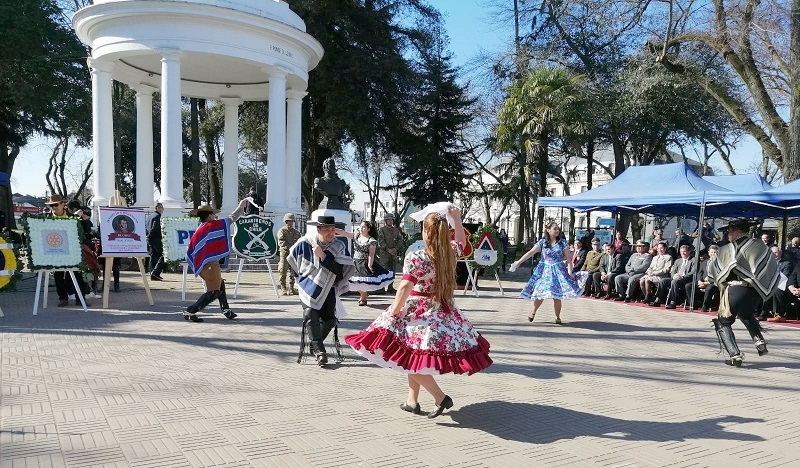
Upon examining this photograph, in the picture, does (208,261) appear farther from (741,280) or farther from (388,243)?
(741,280)

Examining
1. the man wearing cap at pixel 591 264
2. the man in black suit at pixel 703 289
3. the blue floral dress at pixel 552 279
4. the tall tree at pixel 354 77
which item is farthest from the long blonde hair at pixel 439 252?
the tall tree at pixel 354 77

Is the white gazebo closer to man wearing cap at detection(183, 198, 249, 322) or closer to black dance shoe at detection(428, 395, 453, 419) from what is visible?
man wearing cap at detection(183, 198, 249, 322)

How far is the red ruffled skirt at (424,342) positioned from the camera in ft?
15.4

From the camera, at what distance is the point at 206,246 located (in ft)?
30.8

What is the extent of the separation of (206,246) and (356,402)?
499 cm

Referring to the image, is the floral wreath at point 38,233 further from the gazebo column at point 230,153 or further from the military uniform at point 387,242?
the gazebo column at point 230,153

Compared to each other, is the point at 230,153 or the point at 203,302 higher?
the point at 230,153

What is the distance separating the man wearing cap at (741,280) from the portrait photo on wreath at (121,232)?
378 inches

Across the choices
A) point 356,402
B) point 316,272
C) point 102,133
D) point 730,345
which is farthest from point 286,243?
point 102,133

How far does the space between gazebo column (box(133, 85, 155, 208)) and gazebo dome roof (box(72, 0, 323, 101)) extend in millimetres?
1120

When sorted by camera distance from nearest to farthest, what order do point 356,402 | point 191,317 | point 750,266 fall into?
point 356,402 → point 750,266 → point 191,317

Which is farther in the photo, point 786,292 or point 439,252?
point 786,292

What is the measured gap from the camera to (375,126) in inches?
1044

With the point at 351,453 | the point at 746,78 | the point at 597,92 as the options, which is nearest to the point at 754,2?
the point at 746,78
